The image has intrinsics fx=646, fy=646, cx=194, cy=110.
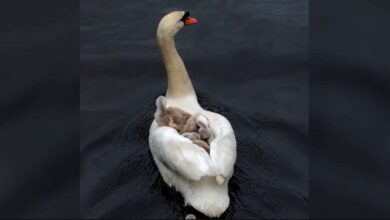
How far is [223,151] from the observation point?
19.2 feet

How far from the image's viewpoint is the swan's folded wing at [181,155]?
18.5 ft

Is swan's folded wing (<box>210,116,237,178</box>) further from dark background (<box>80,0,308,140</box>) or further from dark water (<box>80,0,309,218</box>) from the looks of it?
dark background (<box>80,0,308,140</box>)

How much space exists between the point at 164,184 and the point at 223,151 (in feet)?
2.92

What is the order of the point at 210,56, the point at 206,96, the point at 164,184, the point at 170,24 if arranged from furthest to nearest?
the point at 210,56
the point at 206,96
the point at 170,24
the point at 164,184

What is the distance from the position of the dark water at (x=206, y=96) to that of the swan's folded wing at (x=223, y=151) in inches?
18.2

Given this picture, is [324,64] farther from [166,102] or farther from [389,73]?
[166,102]

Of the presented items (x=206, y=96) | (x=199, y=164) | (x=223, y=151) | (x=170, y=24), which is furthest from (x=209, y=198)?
(x=206, y=96)

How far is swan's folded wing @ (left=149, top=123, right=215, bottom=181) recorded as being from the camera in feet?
Answer: 18.5

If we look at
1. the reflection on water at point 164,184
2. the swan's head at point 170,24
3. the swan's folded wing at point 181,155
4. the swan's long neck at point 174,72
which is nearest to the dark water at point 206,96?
the reflection on water at point 164,184

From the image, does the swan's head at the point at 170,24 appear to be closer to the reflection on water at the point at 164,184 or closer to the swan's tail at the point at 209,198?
the reflection on water at the point at 164,184

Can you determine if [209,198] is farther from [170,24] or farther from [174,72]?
[170,24]

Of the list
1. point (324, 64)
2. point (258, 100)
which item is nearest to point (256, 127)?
point (258, 100)

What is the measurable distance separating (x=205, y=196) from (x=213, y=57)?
3446 mm

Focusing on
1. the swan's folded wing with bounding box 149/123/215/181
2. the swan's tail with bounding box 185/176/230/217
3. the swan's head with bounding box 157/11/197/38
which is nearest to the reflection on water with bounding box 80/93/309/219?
the swan's tail with bounding box 185/176/230/217
